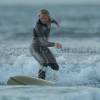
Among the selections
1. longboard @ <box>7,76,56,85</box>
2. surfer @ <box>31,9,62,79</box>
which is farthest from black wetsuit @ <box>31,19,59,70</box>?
longboard @ <box>7,76,56,85</box>

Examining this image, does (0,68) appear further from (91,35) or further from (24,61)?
(91,35)

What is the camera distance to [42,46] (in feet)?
28.0

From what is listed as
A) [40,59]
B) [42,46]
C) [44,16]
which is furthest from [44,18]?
[40,59]

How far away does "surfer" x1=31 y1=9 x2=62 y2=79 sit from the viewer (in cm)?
844

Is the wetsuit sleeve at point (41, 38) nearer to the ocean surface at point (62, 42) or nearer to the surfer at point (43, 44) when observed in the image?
the surfer at point (43, 44)

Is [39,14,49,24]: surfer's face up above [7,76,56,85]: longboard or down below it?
above

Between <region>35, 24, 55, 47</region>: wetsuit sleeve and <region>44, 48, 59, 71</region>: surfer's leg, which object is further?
<region>44, 48, 59, 71</region>: surfer's leg

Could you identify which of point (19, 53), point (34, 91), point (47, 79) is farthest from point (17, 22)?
point (34, 91)

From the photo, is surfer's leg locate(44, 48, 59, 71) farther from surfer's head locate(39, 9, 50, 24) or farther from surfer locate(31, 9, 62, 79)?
surfer's head locate(39, 9, 50, 24)

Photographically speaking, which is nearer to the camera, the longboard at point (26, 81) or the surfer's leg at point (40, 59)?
the longboard at point (26, 81)

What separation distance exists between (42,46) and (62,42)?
73 centimetres

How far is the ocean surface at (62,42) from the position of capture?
28.8ft

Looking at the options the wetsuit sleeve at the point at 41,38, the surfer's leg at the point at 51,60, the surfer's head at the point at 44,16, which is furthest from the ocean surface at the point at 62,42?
the surfer's head at the point at 44,16

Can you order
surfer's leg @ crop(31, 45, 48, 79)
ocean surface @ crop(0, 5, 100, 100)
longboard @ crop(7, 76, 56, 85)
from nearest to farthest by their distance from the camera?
longboard @ crop(7, 76, 56, 85)
surfer's leg @ crop(31, 45, 48, 79)
ocean surface @ crop(0, 5, 100, 100)
